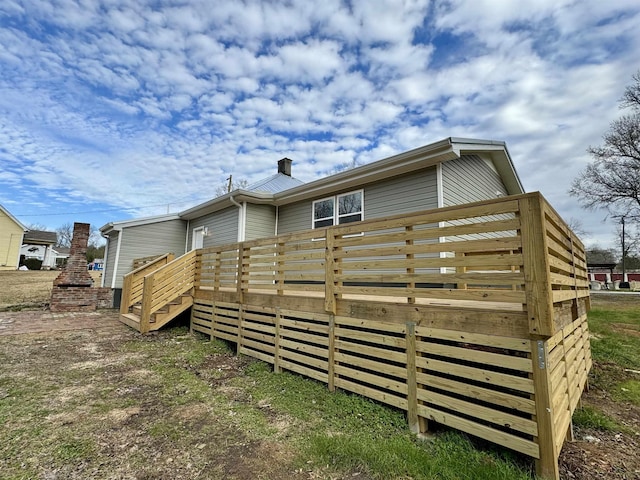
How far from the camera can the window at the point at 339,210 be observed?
25.4 feet

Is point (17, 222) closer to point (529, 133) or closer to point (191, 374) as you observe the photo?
point (191, 374)

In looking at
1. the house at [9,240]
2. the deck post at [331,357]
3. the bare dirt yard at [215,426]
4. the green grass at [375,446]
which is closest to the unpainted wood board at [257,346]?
the bare dirt yard at [215,426]

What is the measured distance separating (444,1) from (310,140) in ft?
36.3

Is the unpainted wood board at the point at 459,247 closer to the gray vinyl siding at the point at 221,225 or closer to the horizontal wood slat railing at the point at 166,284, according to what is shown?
the horizontal wood slat railing at the point at 166,284

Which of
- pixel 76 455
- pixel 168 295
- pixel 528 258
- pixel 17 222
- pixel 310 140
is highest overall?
pixel 310 140

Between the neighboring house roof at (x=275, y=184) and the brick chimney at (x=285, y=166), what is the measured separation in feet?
0.85

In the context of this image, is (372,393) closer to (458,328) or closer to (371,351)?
(371,351)

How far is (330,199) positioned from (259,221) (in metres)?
2.61

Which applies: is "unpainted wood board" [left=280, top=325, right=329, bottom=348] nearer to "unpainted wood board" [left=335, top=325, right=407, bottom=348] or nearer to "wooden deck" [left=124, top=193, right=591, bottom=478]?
"wooden deck" [left=124, top=193, right=591, bottom=478]

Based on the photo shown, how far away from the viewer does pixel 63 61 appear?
9.23 metres

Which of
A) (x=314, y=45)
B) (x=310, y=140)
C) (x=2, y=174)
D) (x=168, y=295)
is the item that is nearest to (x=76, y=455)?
(x=168, y=295)

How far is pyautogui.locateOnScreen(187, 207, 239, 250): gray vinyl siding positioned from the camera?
996 centimetres

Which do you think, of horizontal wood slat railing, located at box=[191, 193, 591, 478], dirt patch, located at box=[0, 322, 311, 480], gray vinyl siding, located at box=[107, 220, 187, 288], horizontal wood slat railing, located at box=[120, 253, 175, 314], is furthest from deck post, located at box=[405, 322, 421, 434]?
gray vinyl siding, located at box=[107, 220, 187, 288]

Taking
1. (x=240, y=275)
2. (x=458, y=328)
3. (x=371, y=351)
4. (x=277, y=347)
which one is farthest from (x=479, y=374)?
(x=240, y=275)
